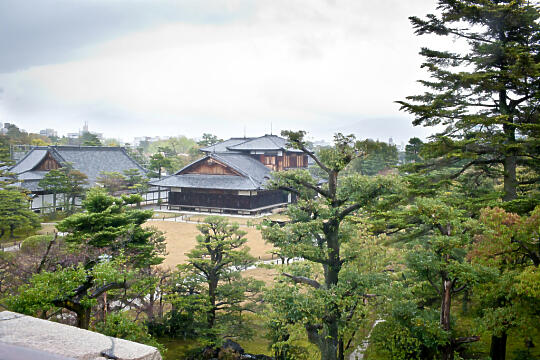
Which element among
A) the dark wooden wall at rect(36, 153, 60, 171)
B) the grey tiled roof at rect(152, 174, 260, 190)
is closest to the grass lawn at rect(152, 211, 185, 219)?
the grey tiled roof at rect(152, 174, 260, 190)

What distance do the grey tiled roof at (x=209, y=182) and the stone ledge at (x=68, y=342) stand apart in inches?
1101

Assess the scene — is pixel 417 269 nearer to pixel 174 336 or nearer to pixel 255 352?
pixel 255 352

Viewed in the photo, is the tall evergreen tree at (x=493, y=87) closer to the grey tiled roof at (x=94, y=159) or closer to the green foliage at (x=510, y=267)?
the green foliage at (x=510, y=267)

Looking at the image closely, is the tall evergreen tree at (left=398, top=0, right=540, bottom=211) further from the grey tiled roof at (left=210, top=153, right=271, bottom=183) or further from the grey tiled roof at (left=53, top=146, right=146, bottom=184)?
the grey tiled roof at (left=53, top=146, right=146, bottom=184)

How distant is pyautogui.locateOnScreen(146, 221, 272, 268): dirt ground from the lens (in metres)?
17.8

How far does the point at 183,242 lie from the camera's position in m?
21.0

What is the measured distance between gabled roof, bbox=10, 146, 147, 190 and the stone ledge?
→ 105ft

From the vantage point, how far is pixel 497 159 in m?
9.92

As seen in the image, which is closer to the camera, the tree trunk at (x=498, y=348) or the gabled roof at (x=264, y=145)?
the tree trunk at (x=498, y=348)

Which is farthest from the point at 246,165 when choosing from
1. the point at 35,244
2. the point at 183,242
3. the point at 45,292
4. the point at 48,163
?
the point at 45,292

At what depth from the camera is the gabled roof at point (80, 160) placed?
32375mm

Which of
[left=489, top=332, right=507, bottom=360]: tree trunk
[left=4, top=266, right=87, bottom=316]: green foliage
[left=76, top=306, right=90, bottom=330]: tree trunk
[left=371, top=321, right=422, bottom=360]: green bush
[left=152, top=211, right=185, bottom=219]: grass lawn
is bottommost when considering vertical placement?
[left=489, top=332, right=507, bottom=360]: tree trunk

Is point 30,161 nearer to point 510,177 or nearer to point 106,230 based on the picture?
point 106,230

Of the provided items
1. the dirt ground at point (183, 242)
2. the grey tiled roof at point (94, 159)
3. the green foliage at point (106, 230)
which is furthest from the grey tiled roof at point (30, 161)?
the green foliage at point (106, 230)
